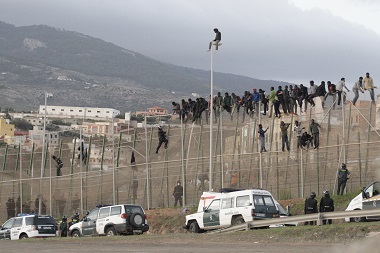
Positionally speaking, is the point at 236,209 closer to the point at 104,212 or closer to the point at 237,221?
the point at 237,221

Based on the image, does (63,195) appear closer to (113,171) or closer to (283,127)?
(113,171)

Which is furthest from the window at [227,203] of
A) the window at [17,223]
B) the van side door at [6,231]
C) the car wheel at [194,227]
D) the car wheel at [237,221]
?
the van side door at [6,231]

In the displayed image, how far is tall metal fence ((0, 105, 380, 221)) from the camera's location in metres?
44.4

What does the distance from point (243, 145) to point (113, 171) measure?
819cm

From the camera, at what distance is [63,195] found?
195ft

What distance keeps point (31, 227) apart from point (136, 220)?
5597mm

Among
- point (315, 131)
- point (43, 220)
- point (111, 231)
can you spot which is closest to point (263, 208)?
point (111, 231)

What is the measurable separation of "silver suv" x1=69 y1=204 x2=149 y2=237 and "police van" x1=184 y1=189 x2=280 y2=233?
252 cm

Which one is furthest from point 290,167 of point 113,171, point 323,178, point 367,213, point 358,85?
point 367,213

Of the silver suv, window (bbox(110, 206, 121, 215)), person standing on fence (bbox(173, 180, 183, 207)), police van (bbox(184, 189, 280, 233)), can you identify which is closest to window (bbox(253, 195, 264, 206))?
police van (bbox(184, 189, 280, 233))

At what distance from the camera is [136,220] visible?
37125 millimetres

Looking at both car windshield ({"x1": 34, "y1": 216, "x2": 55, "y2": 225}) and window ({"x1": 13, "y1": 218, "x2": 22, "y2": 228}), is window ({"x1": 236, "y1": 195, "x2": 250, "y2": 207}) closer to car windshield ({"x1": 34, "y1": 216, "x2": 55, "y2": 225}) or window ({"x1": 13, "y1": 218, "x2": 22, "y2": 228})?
car windshield ({"x1": 34, "y1": 216, "x2": 55, "y2": 225})

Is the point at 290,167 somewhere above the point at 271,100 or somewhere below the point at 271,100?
below

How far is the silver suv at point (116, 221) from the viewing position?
37.0 m
